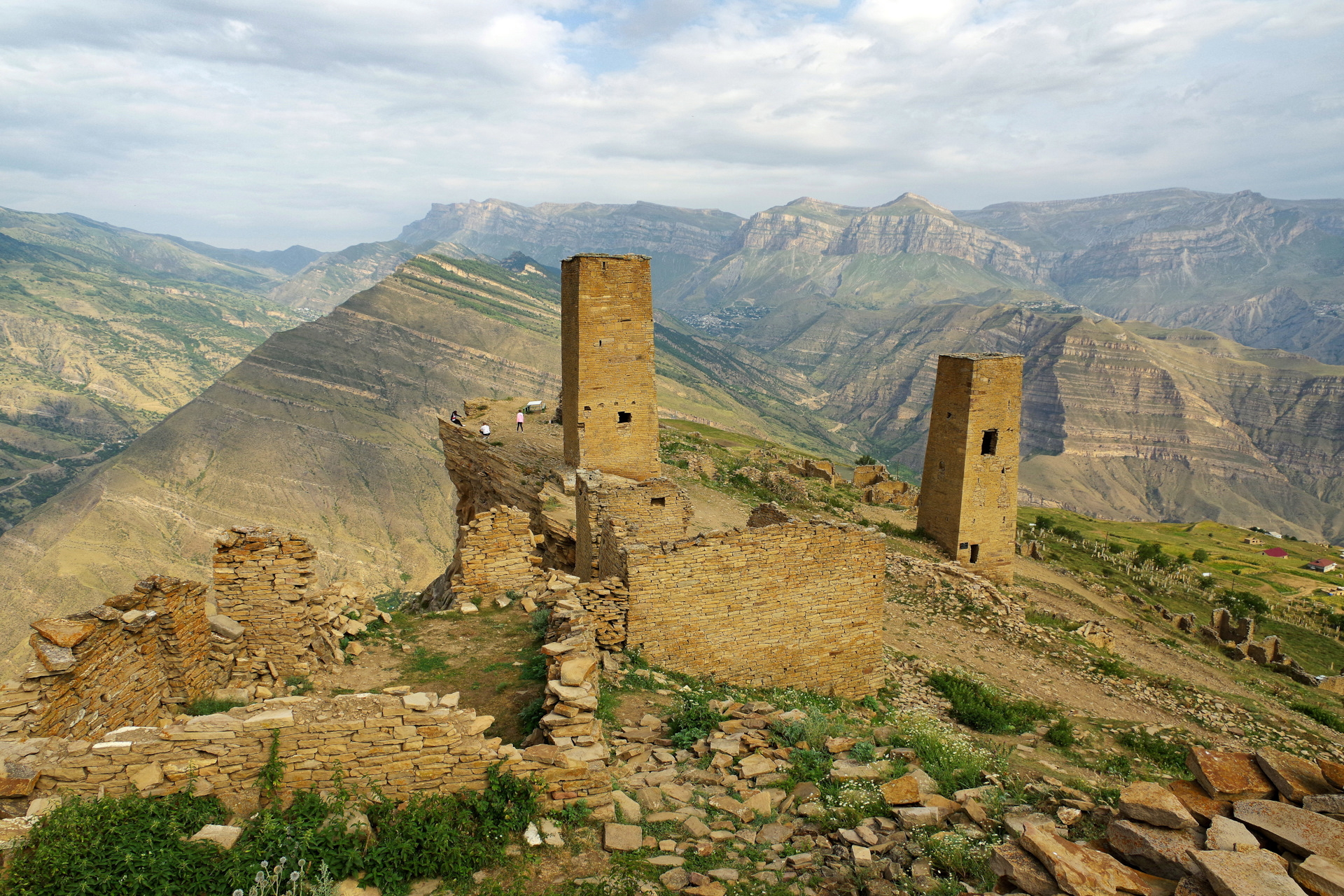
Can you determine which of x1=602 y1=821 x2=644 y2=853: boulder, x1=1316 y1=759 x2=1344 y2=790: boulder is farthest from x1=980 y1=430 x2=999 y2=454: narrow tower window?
x1=602 y1=821 x2=644 y2=853: boulder

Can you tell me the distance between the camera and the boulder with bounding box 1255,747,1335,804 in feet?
19.5

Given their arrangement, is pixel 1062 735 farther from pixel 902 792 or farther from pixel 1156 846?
pixel 1156 846

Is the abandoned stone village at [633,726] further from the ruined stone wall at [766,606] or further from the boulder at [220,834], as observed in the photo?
the boulder at [220,834]

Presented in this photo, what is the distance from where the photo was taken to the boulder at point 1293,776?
5.95 m

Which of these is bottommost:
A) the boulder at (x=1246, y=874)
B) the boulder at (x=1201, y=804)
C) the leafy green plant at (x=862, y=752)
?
the leafy green plant at (x=862, y=752)

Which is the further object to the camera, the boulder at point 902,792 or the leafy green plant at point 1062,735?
the leafy green plant at point 1062,735

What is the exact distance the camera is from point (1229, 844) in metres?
5.21

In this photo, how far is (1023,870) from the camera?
5.30m

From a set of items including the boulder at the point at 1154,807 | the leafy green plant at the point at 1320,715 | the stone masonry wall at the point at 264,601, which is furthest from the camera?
the leafy green plant at the point at 1320,715

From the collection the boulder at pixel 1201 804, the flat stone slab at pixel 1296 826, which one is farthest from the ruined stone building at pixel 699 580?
the flat stone slab at pixel 1296 826

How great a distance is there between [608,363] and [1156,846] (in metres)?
20.6

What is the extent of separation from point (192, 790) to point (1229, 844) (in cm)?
847

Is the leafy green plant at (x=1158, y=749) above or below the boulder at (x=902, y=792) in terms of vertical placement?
below

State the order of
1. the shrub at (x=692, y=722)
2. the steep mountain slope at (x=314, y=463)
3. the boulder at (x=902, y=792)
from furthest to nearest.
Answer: the steep mountain slope at (x=314, y=463) < the shrub at (x=692, y=722) < the boulder at (x=902, y=792)
